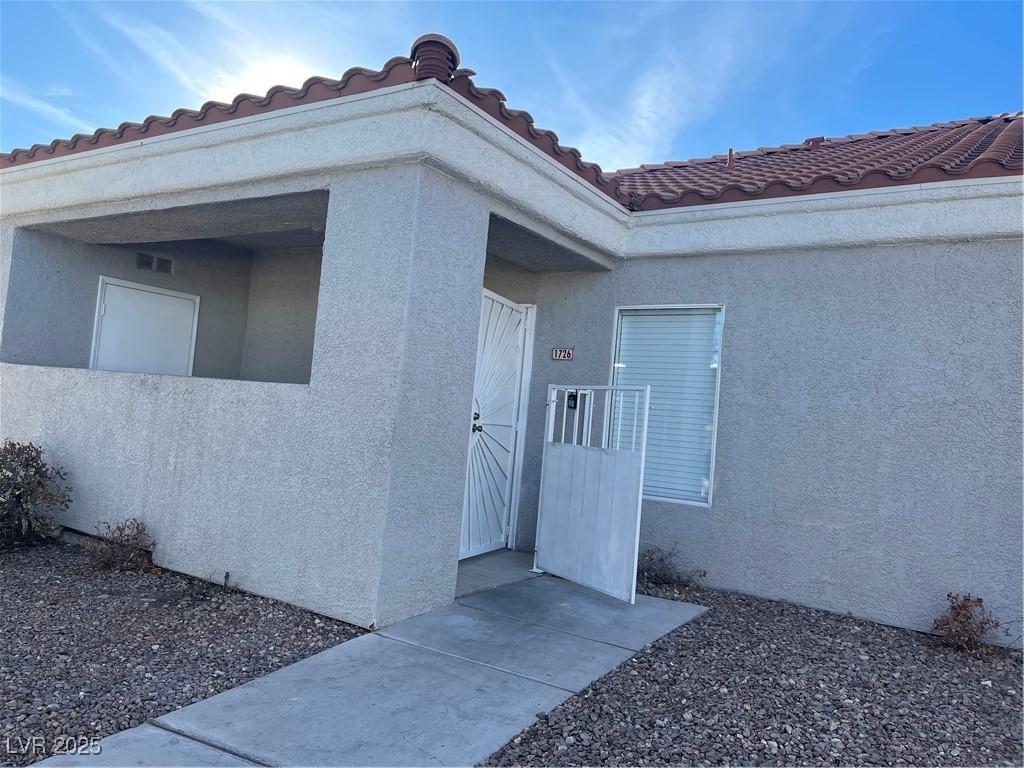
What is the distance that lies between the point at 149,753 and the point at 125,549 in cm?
325

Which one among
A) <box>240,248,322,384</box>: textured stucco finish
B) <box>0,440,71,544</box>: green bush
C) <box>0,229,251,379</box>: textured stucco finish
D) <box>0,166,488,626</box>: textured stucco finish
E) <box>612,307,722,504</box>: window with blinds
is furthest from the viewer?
<box>240,248,322,384</box>: textured stucco finish

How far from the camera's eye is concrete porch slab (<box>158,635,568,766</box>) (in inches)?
126

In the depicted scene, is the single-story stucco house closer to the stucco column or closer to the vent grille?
the stucco column

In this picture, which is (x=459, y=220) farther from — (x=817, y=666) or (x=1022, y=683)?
(x=1022, y=683)

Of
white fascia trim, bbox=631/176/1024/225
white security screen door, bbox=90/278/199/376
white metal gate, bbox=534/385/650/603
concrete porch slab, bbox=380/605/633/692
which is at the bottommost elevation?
concrete porch slab, bbox=380/605/633/692

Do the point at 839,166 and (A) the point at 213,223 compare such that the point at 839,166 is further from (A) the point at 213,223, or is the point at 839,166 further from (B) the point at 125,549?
(B) the point at 125,549

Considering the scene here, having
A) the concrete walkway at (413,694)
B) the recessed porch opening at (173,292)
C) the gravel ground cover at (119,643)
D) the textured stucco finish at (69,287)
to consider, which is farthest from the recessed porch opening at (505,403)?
the textured stucco finish at (69,287)

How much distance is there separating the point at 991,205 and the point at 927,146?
2.69 meters

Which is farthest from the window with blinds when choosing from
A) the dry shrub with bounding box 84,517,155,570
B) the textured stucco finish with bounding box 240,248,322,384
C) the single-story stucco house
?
the dry shrub with bounding box 84,517,155,570

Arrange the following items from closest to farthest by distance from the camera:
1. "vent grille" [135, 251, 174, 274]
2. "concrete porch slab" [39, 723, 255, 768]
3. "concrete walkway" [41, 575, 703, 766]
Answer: "concrete porch slab" [39, 723, 255, 768] → "concrete walkway" [41, 575, 703, 766] → "vent grille" [135, 251, 174, 274]

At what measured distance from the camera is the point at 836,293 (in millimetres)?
6027

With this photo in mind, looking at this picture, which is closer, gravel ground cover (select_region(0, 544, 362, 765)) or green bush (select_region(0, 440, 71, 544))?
gravel ground cover (select_region(0, 544, 362, 765))

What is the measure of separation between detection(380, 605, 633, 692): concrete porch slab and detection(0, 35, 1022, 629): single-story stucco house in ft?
0.87

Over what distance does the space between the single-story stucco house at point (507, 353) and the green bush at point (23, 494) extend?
27cm
